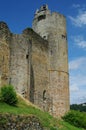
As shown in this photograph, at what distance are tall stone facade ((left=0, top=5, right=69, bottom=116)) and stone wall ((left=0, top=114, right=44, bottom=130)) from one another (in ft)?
34.0

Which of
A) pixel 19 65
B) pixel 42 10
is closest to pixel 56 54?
pixel 42 10

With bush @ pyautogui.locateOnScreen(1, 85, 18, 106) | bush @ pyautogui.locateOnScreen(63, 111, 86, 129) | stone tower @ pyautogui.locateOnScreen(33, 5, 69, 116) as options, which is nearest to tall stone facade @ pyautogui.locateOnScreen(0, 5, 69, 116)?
stone tower @ pyautogui.locateOnScreen(33, 5, 69, 116)

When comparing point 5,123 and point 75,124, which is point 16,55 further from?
point 5,123

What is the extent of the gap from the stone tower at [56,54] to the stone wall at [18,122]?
1656 cm

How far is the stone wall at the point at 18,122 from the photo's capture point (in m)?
12.9

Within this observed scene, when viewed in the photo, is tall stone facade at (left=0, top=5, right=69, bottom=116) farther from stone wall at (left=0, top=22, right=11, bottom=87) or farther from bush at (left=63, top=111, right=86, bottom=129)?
bush at (left=63, top=111, right=86, bottom=129)

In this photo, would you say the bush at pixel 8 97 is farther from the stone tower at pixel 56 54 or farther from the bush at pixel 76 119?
the stone tower at pixel 56 54

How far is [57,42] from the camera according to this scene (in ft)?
109

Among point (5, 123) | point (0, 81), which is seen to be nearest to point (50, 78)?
point (0, 81)

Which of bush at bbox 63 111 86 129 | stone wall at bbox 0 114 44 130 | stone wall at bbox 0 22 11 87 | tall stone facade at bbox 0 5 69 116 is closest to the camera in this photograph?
stone wall at bbox 0 114 44 130

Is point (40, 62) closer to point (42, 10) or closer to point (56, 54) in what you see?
point (56, 54)

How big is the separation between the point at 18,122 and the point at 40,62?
57.0 feet

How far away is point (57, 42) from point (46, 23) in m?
2.36

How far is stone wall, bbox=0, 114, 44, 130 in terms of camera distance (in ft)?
42.4
